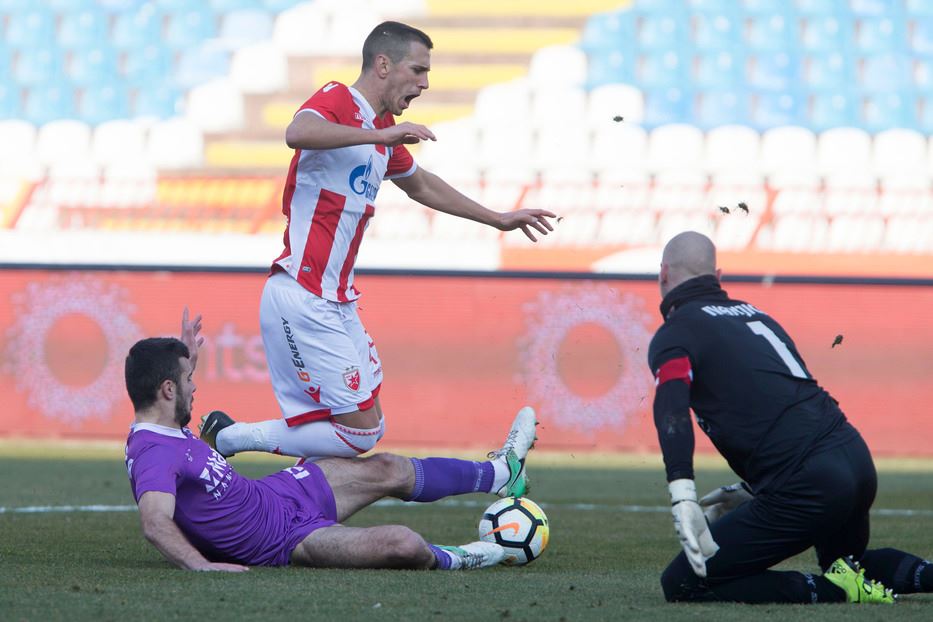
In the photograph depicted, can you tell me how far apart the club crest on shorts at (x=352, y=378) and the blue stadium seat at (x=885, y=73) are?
15702 mm

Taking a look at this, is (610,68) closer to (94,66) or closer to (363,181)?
(94,66)

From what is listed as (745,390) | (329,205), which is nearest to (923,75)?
(329,205)

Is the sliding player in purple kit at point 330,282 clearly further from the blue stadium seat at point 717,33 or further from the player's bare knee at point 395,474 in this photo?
the blue stadium seat at point 717,33

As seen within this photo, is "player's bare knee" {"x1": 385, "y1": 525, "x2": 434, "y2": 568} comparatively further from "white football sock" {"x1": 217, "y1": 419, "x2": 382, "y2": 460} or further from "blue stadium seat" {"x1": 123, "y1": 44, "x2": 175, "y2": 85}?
"blue stadium seat" {"x1": 123, "y1": 44, "x2": 175, "y2": 85}

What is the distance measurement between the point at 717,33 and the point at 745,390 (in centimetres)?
1659

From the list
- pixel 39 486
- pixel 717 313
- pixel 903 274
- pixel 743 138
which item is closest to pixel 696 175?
pixel 743 138

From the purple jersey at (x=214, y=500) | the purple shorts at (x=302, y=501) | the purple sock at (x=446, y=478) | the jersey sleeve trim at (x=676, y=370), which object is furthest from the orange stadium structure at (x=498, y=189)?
the jersey sleeve trim at (x=676, y=370)

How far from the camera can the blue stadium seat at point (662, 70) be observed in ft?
65.7

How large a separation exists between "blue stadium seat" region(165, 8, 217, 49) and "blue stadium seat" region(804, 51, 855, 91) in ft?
28.9

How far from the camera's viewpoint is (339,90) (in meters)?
5.91

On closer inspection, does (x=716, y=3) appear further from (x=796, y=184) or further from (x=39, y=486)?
(x=39, y=486)

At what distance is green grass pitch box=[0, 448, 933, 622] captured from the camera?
418cm

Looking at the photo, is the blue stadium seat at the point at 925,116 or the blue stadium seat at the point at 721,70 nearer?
the blue stadium seat at the point at 925,116

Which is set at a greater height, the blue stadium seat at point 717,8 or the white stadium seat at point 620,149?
the blue stadium seat at point 717,8
